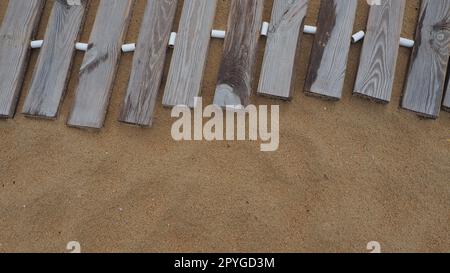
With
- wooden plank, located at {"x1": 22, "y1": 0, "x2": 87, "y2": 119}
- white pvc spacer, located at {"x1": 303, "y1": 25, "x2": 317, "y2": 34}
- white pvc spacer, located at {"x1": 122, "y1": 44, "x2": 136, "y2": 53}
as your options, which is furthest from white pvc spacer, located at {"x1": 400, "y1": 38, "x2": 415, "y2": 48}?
wooden plank, located at {"x1": 22, "y1": 0, "x2": 87, "y2": 119}

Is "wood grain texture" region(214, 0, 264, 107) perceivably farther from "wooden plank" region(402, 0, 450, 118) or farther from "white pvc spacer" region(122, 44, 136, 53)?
"wooden plank" region(402, 0, 450, 118)

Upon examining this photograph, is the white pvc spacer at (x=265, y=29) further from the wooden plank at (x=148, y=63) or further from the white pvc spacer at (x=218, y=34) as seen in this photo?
the wooden plank at (x=148, y=63)

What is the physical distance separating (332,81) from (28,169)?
1.80 m

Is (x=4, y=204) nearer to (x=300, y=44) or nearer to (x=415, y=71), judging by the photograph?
(x=300, y=44)

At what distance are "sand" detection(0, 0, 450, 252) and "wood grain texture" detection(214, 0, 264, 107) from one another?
0.14 meters

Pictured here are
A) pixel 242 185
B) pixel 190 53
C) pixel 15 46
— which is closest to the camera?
pixel 242 185

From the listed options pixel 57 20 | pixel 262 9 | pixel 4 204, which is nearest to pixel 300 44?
pixel 262 9

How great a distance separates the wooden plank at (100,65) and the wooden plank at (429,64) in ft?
5.53

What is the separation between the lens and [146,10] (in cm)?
276

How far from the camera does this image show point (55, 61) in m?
2.71

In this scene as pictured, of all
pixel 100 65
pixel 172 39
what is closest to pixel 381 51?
pixel 172 39

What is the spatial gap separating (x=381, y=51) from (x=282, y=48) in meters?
0.56

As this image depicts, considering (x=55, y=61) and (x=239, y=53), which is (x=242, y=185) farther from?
(x=55, y=61)

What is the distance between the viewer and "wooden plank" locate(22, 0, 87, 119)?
2645mm
